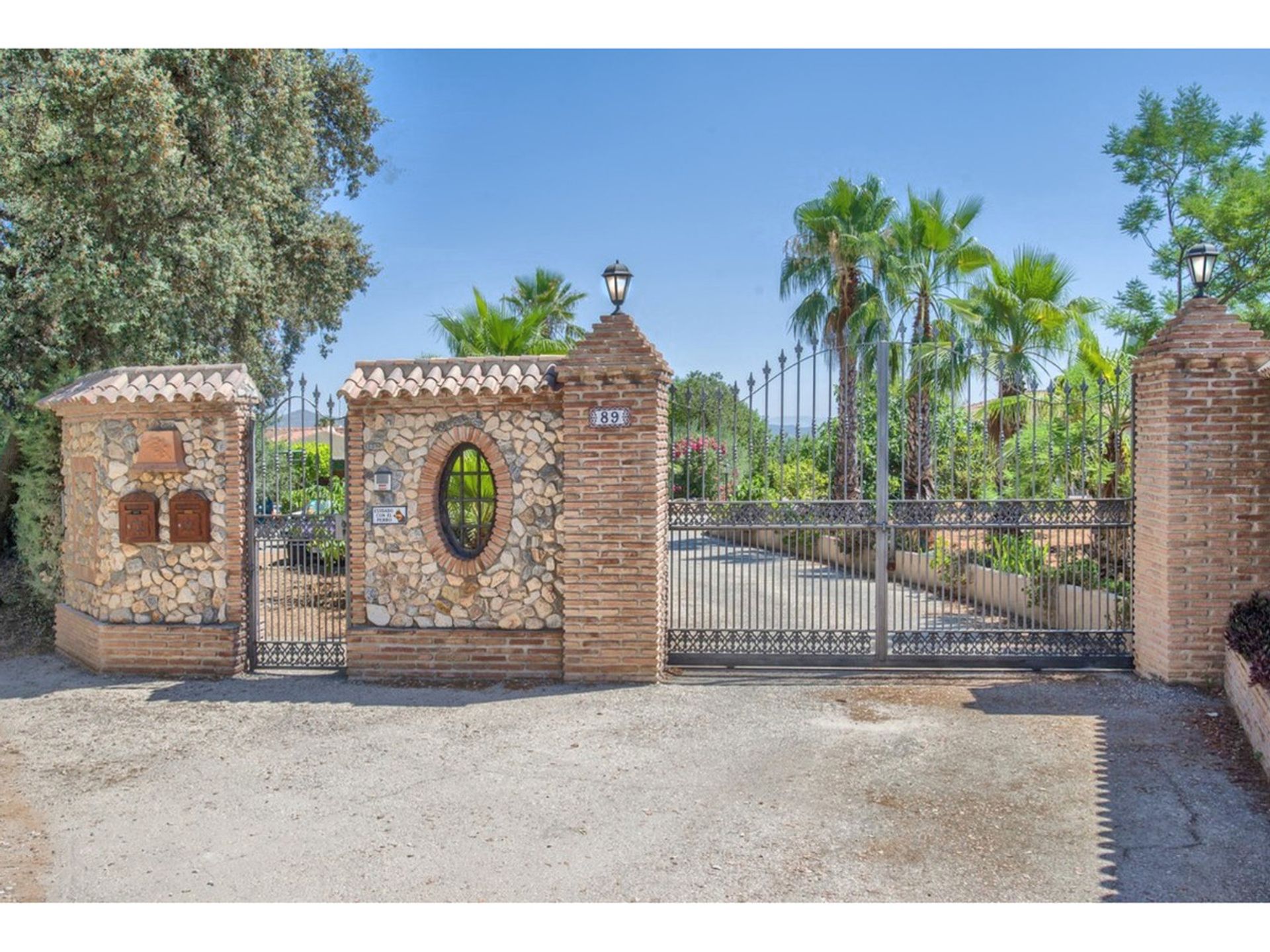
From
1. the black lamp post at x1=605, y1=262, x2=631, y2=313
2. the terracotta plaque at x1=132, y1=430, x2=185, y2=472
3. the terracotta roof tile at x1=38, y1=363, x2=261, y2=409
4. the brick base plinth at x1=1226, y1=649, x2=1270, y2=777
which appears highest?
the black lamp post at x1=605, y1=262, x2=631, y2=313

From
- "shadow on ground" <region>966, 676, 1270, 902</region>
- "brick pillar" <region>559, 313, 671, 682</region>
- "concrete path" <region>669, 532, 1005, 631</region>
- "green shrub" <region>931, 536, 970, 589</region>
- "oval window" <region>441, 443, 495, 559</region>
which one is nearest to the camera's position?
"shadow on ground" <region>966, 676, 1270, 902</region>

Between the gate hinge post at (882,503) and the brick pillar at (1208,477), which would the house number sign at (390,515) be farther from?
the brick pillar at (1208,477)

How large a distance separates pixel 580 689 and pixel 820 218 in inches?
451

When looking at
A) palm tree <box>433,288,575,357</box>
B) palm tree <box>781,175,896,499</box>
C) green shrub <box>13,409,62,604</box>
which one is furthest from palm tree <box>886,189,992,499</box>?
green shrub <box>13,409,62,604</box>

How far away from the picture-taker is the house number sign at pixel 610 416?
25.0 feet

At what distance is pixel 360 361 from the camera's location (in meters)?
8.13

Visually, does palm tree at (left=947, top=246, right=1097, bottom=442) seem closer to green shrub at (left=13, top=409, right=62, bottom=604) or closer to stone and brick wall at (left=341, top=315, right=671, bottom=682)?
stone and brick wall at (left=341, top=315, right=671, bottom=682)

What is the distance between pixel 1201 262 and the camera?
7180 millimetres

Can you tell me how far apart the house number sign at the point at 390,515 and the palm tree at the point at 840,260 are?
9.33 metres

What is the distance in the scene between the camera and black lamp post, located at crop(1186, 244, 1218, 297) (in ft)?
23.4

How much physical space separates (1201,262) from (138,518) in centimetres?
892

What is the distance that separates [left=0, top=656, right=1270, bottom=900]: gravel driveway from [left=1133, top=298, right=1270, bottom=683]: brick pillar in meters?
0.61

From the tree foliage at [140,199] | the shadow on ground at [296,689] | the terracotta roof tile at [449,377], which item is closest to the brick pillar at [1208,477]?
the shadow on ground at [296,689]

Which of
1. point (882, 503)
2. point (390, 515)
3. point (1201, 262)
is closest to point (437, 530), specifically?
point (390, 515)
